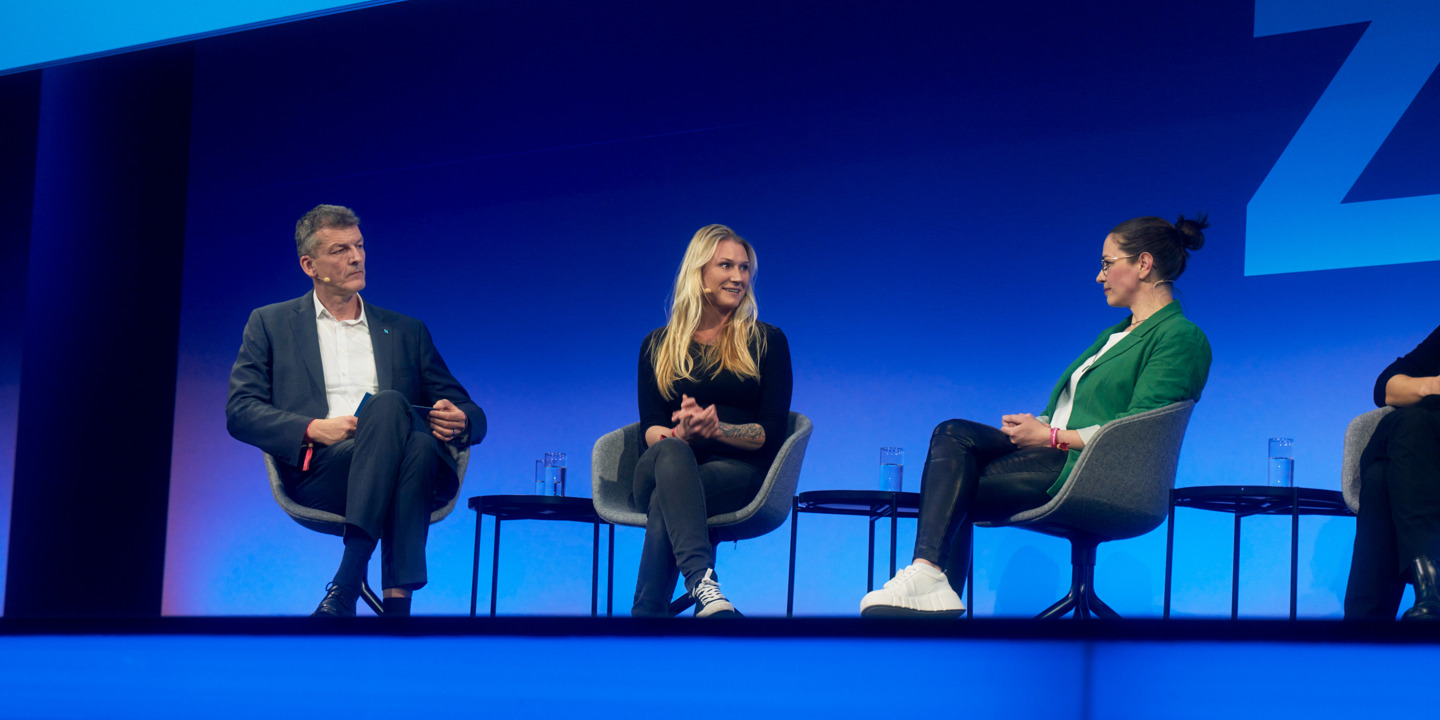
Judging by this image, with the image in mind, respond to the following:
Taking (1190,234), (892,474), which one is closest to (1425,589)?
(1190,234)

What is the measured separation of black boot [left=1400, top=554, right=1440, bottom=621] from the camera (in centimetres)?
223

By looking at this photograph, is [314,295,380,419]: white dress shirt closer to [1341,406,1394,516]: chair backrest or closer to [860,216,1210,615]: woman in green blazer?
[860,216,1210,615]: woman in green blazer

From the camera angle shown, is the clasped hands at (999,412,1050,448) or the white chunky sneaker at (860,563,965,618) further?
the clasped hands at (999,412,1050,448)

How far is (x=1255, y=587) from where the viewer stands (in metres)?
4.00

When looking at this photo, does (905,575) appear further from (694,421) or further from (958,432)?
(694,421)

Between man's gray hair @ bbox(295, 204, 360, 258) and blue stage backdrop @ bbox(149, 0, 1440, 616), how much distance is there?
5.55 feet

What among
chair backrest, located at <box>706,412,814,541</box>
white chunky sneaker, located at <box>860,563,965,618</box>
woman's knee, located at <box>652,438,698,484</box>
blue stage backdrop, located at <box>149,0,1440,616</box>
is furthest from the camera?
blue stage backdrop, located at <box>149,0,1440,616</box>

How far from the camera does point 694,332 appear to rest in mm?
3285

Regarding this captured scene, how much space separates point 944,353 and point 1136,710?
3115 mm

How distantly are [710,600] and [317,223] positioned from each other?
5.41 feet

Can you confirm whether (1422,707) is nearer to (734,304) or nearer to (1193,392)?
(1193,392)

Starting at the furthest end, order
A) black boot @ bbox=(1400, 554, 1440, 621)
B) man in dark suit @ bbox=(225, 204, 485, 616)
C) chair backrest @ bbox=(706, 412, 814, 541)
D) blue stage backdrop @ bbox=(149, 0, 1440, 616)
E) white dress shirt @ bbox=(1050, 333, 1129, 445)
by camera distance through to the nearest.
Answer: blue stage backdrop @ bbox=(149, 0, 1440, 616) → white dress shirt @ bbox=(1050, 333, 1129, 445) → chair backrest @ bbox=(706, 412, 814, 541) → man in dark suit @ bbox=(225, 204, 485, 616) → black boot @ bbox=(1400, 554, 1440, 621)

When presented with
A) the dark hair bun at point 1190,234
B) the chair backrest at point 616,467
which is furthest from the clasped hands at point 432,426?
the dark hair bun at point 1190,234

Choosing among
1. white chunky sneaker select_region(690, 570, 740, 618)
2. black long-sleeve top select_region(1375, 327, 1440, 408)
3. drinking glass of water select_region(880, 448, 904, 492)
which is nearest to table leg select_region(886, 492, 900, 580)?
drinking glass of water select_region(880, 448, 904, 492)
